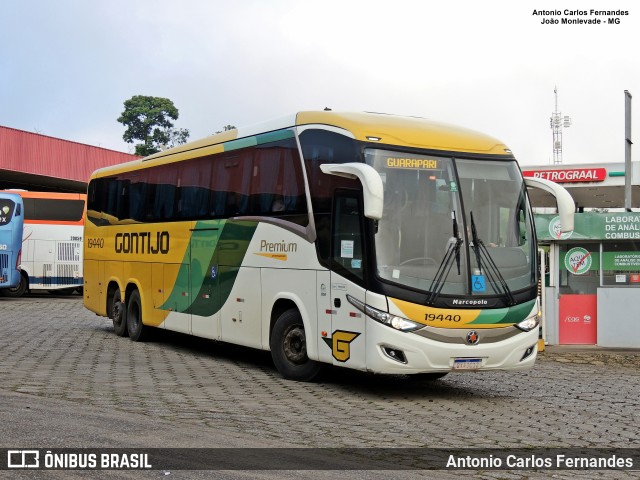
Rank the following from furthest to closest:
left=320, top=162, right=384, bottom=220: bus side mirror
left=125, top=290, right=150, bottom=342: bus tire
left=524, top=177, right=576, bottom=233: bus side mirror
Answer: left=125, top=290, right=150, bottom=342: bus tire < left=524, top=177, right=576, bottom=233: bus side mirror < left=320, top=162, right=384, bottom=220: bus side mirror

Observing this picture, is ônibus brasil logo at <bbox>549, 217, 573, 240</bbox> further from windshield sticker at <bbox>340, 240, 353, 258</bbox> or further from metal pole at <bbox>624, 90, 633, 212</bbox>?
windshield sticker at <bbox>340, 240, 353, 258</bbox>

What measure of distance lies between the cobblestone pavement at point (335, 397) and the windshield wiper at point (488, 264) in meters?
1.34

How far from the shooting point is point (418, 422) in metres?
9.85

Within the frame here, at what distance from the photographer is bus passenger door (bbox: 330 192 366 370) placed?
37.5 feet

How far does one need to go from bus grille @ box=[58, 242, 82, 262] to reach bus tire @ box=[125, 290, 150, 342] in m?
16.5

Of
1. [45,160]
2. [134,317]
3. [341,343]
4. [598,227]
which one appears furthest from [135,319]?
[45,160]

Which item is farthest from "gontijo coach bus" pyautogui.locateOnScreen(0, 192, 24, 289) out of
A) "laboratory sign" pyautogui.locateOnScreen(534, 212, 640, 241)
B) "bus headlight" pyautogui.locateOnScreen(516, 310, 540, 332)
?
"bus headlight" pyautogui.locateOnScreen(516, 310, 540, 332)

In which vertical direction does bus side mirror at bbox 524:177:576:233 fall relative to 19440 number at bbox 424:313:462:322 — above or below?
above

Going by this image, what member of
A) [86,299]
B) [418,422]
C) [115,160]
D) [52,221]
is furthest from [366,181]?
[115,160]

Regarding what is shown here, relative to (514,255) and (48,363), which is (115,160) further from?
(514,255)

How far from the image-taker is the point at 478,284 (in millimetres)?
11430

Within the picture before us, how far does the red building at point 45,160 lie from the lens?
4141cm

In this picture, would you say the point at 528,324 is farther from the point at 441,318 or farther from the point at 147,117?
the point at 147,117

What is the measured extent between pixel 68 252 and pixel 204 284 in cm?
2050
